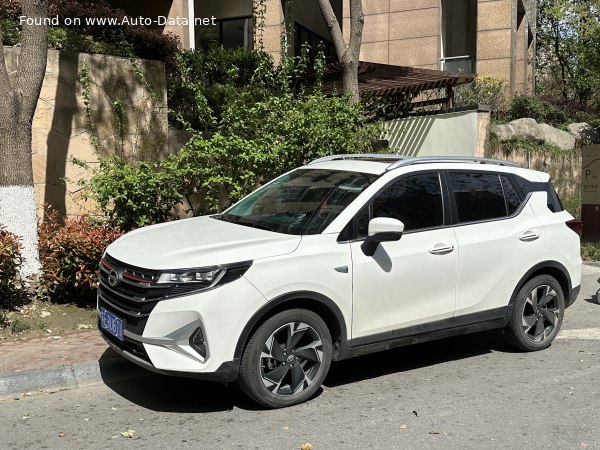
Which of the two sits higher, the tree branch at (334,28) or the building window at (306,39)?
the building window at (306,39)

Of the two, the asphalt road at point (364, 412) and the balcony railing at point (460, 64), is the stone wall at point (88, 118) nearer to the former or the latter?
the asphalt road at point (364, 412)

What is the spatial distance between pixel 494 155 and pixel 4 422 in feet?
46.3

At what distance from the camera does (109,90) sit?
9242mm

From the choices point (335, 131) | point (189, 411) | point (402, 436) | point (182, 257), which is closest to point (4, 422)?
point (189, 411)

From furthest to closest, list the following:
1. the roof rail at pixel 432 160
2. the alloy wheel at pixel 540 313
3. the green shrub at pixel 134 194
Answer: the green shrub at pixel 134 194 < the alloy wheel at pixel 540 313 < the roof rail at pixel 432 160

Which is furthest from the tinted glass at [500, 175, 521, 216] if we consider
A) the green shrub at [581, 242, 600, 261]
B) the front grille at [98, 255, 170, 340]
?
the green shrub at [581, 242, 600, 261]

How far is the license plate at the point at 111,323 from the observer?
15.4 ft

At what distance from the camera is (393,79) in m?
13.6

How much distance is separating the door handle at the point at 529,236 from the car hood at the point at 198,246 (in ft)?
7.54

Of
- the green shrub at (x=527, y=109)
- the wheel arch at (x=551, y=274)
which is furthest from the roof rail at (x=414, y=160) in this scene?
the green shrub at (x=527, y=109)

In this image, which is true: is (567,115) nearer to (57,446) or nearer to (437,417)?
(437,417)

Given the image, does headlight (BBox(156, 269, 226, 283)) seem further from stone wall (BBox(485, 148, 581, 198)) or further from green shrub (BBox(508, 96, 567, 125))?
green shrub (BBox(508, 96, 567, 125))

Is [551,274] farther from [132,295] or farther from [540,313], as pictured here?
[132,295]

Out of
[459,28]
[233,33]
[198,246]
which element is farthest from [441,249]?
[459,28]
